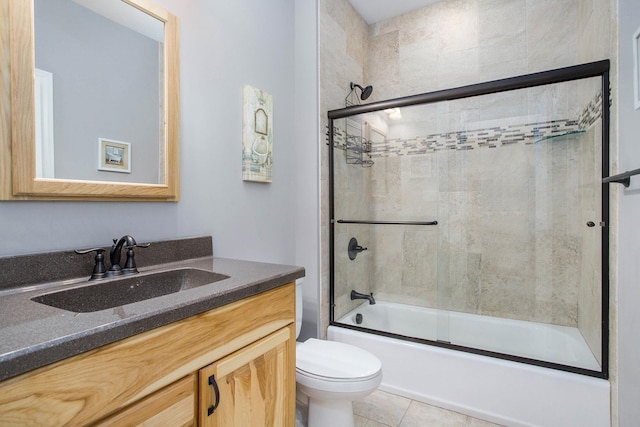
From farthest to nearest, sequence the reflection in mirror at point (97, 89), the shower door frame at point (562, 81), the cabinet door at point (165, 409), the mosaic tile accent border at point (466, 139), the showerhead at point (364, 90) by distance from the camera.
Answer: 1. the showerhead at point (364, 90)
2. the mosaic tile accent border at point (466, 139)
3. the shower door frame at point (562, 81)
4. the reflection in mirror at point (97, 89)
5. the cabinet door at point (165, 409)

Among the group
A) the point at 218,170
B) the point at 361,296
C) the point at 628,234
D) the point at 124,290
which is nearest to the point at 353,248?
the point at 361,296

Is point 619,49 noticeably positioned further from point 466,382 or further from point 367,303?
point 367,303

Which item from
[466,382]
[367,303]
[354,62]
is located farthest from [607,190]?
[354,62]

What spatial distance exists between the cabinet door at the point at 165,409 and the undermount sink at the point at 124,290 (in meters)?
0.40

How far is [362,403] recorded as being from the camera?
188 centimetres

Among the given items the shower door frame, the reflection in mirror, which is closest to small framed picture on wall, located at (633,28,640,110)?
the shower door frame

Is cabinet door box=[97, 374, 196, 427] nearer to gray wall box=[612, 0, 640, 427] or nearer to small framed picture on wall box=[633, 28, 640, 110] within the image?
gray wall box=[612, 0, 640, 427]

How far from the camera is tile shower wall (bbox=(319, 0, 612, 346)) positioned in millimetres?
2170

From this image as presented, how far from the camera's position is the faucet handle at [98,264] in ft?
3.40

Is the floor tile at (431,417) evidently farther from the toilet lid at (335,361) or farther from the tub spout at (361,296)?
the tub spout at (361,296)

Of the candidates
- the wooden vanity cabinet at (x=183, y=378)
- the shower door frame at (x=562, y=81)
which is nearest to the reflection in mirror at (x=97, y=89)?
the wooden vanity cabinet at (x=183, y=378)

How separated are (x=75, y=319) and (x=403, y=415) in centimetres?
176

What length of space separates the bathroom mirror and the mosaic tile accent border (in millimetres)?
1282

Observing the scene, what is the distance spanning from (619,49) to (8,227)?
247cm
